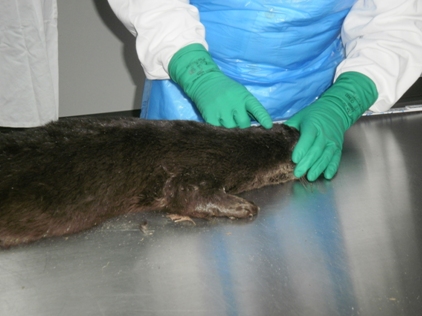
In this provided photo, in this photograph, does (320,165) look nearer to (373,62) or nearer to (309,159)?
(309,159)

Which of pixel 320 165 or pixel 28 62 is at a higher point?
pixel 320 165

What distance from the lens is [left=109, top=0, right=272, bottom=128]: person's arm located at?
1712 mm

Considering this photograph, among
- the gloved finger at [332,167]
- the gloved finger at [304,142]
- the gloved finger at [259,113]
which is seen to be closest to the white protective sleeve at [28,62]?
the gloved finger at [259,113]

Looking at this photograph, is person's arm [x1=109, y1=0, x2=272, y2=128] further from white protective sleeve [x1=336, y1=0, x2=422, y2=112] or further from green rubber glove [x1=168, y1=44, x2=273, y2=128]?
white protective sleeve [x1=336, y1=0, x2=422, y2=112]

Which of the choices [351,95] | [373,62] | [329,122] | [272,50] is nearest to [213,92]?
[272,50]

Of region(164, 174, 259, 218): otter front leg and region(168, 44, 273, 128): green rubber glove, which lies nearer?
region(164, 174, 259, 218): otter front leg

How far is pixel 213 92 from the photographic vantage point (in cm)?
174

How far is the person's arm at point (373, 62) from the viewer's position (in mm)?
1884

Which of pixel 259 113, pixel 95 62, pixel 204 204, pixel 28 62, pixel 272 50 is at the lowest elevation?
pixel 95 62

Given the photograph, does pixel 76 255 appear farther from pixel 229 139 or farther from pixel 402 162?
pixel 402 162

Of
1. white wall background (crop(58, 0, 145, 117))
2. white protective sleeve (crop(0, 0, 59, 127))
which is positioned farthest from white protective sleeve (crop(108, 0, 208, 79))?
white wall background (crop(58, 0, 145, 117))

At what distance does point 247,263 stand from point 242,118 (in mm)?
701

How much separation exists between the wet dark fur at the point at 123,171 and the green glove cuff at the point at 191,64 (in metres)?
0.26

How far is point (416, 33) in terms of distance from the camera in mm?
2010
